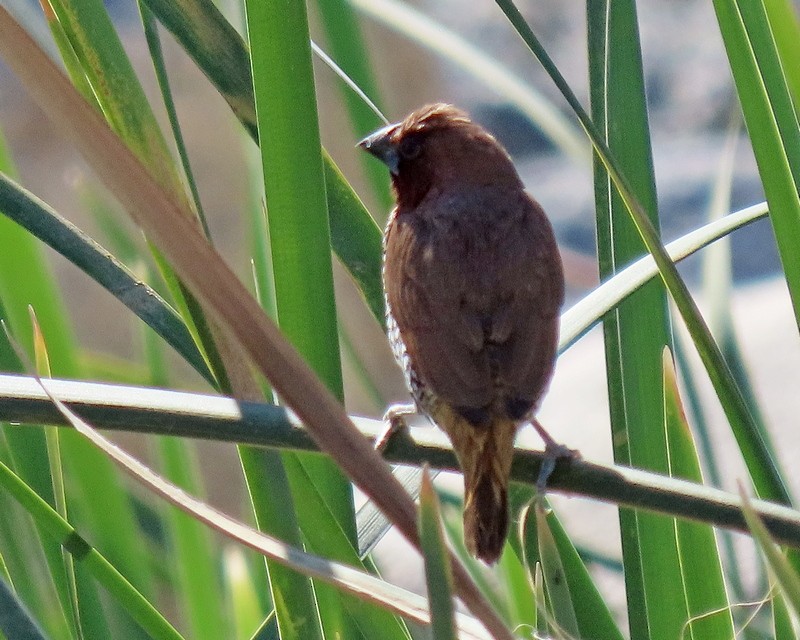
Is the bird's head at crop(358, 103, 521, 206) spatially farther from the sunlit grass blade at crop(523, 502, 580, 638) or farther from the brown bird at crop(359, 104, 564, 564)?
the sunlit grass blade at crop(523, 502, 580, 638)

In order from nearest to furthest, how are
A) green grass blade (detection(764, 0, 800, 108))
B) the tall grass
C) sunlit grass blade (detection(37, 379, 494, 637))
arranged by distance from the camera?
the tall grass, sunlit grass blade (detection(37, 379, 494, 637)), green grass blade (detection(764, 0, 800, 108))

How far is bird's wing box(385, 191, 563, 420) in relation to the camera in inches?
75.2

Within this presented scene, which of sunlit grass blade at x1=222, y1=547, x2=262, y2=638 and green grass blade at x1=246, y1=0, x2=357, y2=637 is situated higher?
green grass blade at x1=246, y1=0, x2=357, y2=637

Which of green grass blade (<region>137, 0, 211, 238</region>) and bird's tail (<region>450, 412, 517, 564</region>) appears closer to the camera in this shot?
green grass blade (<region>137, 0, 211, 238</region>)

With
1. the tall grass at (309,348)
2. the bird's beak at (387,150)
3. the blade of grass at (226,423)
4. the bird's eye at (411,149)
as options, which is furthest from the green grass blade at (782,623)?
the bird's eye at (411,149)

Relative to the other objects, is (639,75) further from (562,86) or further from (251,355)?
(251,355)

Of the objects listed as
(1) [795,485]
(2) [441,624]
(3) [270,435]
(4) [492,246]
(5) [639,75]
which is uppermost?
(5) [639,75]

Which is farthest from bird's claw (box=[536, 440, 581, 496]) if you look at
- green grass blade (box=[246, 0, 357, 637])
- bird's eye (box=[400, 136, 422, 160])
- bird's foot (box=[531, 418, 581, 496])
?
bird's eye (box=[400, 136, 422, 160])

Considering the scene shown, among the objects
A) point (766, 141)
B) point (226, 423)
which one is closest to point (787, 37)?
point (766, 141)

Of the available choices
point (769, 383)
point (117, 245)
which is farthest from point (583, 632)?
point (769, 383)

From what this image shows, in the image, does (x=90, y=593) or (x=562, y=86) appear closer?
(x=562, y=86)

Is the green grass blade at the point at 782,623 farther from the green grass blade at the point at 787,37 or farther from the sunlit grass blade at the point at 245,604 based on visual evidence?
the sunlit grass blade at the point at 245,604

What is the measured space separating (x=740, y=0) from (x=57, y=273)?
14.2ft

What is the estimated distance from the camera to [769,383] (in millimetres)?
4469
